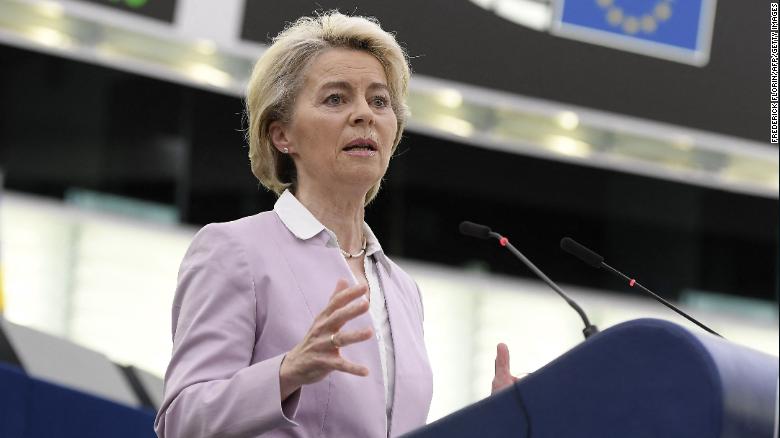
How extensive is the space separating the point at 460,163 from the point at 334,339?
20.6 feet

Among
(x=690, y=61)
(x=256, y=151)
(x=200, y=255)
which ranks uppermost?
(x=690, y=61)

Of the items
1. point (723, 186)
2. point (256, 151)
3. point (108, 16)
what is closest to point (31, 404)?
point (256, 151)

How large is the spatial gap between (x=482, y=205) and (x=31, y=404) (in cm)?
534

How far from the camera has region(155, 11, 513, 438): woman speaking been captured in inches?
58.8

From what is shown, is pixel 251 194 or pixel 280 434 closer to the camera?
pixel 280 434

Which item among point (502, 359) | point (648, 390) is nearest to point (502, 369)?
point (502, 359)

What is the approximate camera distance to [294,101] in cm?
190

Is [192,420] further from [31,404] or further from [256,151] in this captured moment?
[31,404]

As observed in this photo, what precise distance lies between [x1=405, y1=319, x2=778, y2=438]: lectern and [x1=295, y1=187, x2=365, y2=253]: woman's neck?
0.66m

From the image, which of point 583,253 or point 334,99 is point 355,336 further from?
point 583,253

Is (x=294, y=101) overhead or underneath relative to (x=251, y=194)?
overhead

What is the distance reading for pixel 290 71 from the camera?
1901 millimetres

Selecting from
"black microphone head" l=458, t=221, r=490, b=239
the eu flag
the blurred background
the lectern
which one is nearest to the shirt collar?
"black microphone head" l=458, t=221, r=490, b=239

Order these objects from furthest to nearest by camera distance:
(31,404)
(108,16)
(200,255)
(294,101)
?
(108,16) → (31,404) → (294,101) → (200,255)
